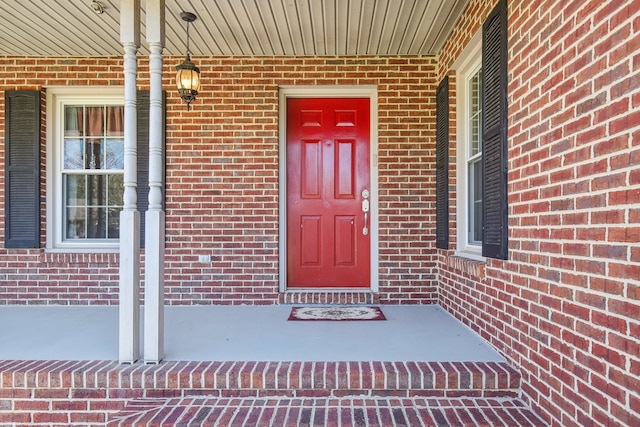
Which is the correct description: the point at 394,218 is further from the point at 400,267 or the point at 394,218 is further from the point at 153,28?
the point at 153,28

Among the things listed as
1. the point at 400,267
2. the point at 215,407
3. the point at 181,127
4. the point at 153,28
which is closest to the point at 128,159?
the point at 153,28

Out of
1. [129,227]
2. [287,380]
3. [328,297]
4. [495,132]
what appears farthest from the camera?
[328,297]

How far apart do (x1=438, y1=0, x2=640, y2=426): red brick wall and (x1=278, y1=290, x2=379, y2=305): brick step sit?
5.16 ft

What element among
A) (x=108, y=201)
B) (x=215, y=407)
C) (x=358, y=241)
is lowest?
(x=215, y=407)

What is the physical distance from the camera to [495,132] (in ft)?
8.62

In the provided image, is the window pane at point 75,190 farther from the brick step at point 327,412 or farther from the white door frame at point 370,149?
the brick step at point 327,412

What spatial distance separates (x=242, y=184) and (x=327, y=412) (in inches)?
98.5

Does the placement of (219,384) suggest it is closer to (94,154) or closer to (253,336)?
(253,336)

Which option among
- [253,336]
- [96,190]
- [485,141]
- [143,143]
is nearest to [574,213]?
[485,141]

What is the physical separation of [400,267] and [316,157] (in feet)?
4.63

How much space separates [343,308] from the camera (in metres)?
3.81

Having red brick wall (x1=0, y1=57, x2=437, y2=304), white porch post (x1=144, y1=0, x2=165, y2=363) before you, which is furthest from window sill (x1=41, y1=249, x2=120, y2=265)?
white porch post (x1=144, y1=0, x2=165, y2=363)

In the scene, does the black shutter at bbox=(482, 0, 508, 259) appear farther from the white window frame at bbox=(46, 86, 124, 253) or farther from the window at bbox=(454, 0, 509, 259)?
the white window frame at bbox=(46, 86, 124, 253)

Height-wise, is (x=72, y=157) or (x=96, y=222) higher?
(x=72, y=157)
